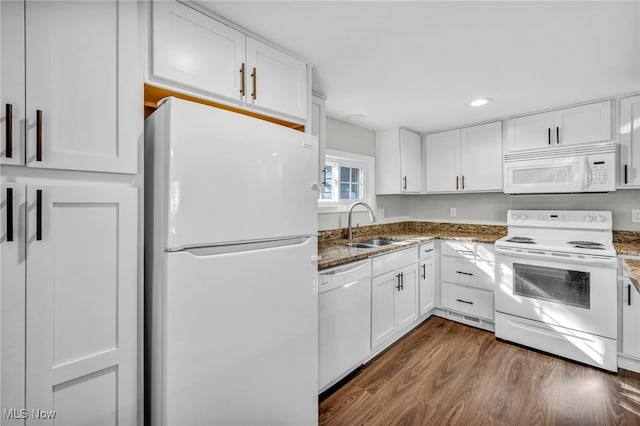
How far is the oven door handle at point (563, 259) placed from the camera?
7.02 ft

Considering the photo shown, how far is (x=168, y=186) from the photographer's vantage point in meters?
1.03

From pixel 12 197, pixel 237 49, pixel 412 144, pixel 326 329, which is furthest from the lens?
pixel 412 144

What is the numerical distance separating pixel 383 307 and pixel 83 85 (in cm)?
229

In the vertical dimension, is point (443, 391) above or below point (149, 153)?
below

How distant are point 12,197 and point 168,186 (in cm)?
42

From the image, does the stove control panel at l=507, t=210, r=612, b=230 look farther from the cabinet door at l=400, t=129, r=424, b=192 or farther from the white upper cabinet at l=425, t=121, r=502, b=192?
the cabinet door at l=400, t=129, r=424, b=192

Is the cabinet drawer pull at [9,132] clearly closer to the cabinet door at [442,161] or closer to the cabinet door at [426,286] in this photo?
the cabinet door at [426,286]

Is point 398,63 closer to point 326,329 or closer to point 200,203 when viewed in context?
point 200,203

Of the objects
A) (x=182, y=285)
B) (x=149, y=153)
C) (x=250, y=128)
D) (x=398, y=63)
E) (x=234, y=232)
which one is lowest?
(x=182, y=285)

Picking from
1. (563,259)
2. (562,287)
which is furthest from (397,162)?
(562,287)

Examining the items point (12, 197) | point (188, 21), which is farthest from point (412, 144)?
point (12, 197)

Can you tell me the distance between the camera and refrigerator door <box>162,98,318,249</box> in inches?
41.2

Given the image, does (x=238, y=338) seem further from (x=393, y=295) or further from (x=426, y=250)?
(x=426, y=250)

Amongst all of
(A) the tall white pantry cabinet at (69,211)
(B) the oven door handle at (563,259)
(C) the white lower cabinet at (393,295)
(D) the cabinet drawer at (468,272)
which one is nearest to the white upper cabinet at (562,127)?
(B) the oven door handle at (563,259)
